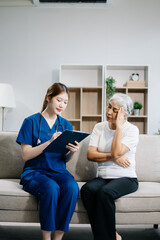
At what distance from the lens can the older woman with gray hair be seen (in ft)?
5.45

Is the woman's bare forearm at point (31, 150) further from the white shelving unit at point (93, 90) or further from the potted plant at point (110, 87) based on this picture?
the potted plant at point (110, 87)

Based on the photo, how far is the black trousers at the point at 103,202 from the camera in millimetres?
1644

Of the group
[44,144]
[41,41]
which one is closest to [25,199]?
[44,144]

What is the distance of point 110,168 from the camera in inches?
77.3

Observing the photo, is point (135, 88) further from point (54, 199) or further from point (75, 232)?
point (54, 199)

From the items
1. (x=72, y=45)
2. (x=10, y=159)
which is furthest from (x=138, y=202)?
(x=72, y=45)

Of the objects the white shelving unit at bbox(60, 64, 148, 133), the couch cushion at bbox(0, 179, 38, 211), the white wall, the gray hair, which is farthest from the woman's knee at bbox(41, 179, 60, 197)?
the white wall

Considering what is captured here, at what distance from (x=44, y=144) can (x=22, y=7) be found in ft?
12.1

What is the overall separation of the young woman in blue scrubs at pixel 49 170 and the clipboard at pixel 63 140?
41 mm

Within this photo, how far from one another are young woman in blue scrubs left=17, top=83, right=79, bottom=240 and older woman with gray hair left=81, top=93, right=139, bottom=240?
0.47 ft

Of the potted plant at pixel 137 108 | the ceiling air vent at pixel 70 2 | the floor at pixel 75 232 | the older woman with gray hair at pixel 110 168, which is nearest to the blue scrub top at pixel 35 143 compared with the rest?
the older woman with gray hair at pixel 110 168

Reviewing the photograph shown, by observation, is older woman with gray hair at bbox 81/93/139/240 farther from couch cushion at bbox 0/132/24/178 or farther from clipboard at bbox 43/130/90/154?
couch cushion at bbox 0/132/24/178

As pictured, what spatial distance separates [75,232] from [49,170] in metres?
0.72

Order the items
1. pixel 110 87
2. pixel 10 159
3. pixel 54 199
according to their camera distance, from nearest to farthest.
Result: pixel 54 199 → pixel 10 159 → pixel 110 87
